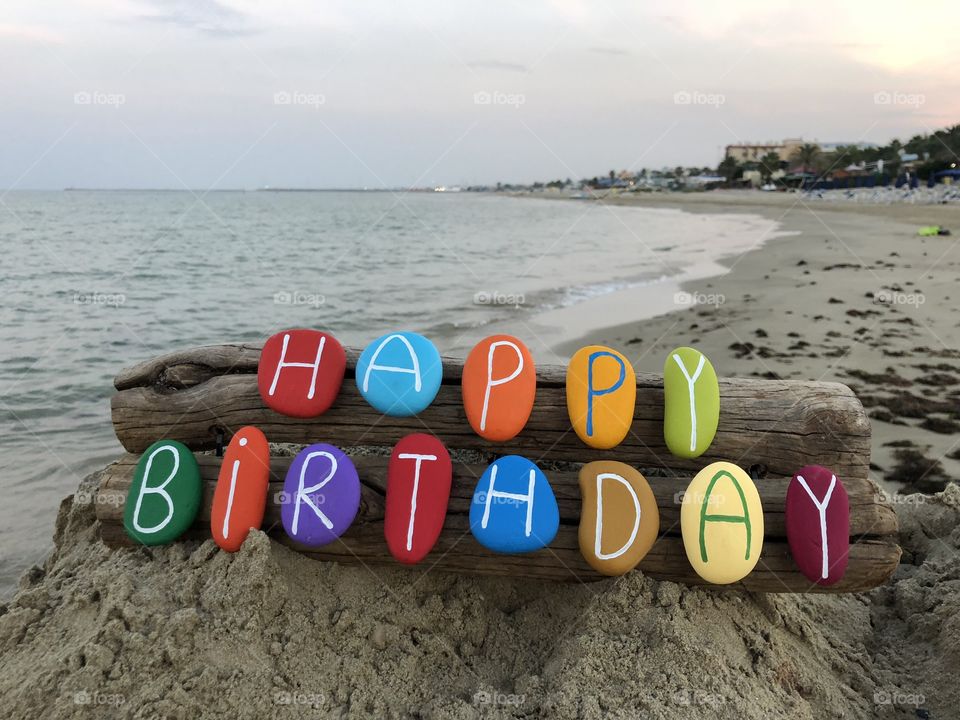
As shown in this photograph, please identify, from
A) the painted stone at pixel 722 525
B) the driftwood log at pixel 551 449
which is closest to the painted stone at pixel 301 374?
the driftwood log at pixel 551 449

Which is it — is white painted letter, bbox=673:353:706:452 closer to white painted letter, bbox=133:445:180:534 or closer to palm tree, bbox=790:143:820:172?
white painted letter, bbox=133:445:180:534

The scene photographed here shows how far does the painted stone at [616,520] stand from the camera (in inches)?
110

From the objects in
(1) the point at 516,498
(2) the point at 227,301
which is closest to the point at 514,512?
Answer: (1) the point at 516,498

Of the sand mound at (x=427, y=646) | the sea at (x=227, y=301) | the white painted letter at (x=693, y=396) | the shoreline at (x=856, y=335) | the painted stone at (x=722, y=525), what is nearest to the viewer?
the sand mound at (x=427, y=646)

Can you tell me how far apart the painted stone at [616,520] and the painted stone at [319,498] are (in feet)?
3.42

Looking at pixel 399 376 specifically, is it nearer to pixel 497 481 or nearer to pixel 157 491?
pixel 497 481

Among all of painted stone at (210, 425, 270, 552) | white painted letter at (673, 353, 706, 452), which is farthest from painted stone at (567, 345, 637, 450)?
painted stone at (210, 425, 270, 552)

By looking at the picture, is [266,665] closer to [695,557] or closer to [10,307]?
[695,557]

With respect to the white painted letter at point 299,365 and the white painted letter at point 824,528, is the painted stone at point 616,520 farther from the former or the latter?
the white painted letter at point 299,365

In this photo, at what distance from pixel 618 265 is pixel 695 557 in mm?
14926

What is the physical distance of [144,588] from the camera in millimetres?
2816

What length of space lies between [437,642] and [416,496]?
62cm

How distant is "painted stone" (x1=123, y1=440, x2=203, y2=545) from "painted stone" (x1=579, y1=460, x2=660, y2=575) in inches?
71.6

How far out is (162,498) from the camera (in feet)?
9.95
